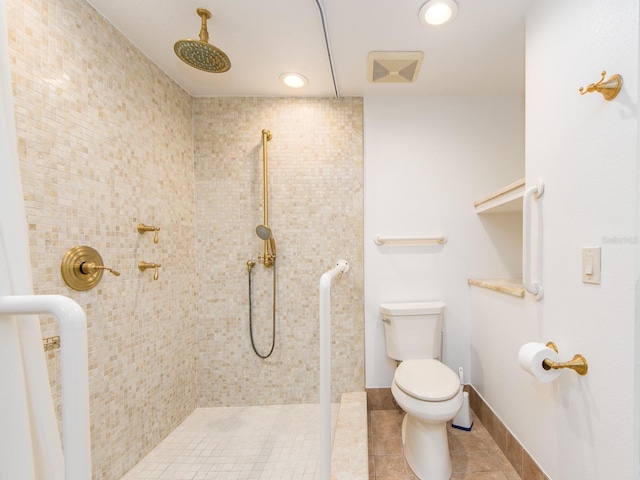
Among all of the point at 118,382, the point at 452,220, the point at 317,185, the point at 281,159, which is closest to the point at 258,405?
the point at 118,382

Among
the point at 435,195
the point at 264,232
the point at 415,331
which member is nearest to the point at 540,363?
the point at 415,331

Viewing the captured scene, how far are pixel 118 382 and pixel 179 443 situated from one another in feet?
1.89

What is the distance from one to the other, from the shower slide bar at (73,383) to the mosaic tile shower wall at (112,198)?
2.45ft

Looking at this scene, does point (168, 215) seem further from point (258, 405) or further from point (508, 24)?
point (508, 24)

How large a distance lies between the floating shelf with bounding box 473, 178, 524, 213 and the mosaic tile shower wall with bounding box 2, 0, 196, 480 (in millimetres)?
1881

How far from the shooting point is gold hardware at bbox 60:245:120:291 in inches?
43.0

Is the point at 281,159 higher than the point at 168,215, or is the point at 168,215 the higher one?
the point at 281,159

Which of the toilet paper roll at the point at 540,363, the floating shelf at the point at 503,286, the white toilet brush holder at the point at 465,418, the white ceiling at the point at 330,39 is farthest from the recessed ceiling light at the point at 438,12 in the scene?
the white toilet brush holder at the point at 465,418

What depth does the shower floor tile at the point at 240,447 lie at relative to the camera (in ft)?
4.51

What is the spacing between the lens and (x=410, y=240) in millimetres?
1933

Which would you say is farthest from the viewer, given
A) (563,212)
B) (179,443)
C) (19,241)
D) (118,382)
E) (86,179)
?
(179,443)

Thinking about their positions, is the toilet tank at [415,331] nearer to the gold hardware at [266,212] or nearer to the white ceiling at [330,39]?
the gold hardware at [266,212]

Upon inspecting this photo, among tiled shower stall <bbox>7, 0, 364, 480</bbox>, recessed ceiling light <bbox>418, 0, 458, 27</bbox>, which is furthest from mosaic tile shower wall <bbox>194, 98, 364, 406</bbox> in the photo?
recessed ceiling light <bbox>418, 0, 458, 27</bbox>

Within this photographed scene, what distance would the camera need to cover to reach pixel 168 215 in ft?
5.54
